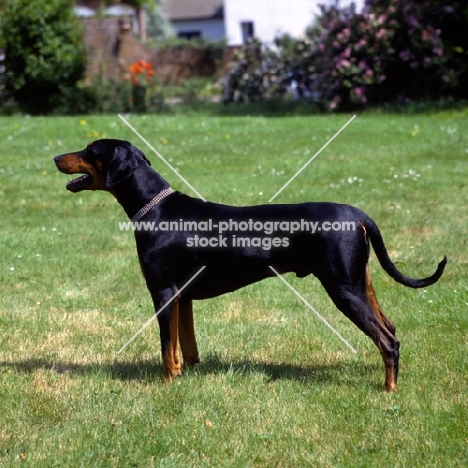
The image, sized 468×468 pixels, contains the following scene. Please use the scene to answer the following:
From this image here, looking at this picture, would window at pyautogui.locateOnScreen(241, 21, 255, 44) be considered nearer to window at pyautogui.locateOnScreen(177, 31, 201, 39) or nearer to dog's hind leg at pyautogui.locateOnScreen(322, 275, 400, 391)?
window at pyautogui.locateOnScreen(177, 31, 201, 39)

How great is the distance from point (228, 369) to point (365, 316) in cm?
101

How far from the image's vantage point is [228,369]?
16.5 feet

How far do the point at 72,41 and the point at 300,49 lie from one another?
20.2ft

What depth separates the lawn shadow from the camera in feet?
16.0

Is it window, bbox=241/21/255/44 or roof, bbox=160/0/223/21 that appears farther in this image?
roof, bbox=160/0/223/21

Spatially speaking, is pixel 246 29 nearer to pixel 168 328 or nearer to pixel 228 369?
pixel 228 369

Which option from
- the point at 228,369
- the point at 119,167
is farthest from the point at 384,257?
the point at 119,167

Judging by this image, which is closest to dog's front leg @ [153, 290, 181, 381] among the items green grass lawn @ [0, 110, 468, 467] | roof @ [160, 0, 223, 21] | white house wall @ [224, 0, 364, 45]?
green grass lawn @ [0, 110, 468, 467]

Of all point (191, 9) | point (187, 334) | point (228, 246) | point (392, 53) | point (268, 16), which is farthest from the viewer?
point (191, 9)

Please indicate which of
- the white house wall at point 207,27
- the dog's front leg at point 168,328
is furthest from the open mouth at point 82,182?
the white house wall at point 207,27

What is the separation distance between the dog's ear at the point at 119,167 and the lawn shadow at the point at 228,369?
1218 mm

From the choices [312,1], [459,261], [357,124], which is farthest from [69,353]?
[312,1]

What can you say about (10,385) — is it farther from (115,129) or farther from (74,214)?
(115,129)

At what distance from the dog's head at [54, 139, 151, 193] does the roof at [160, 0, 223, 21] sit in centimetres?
4218
